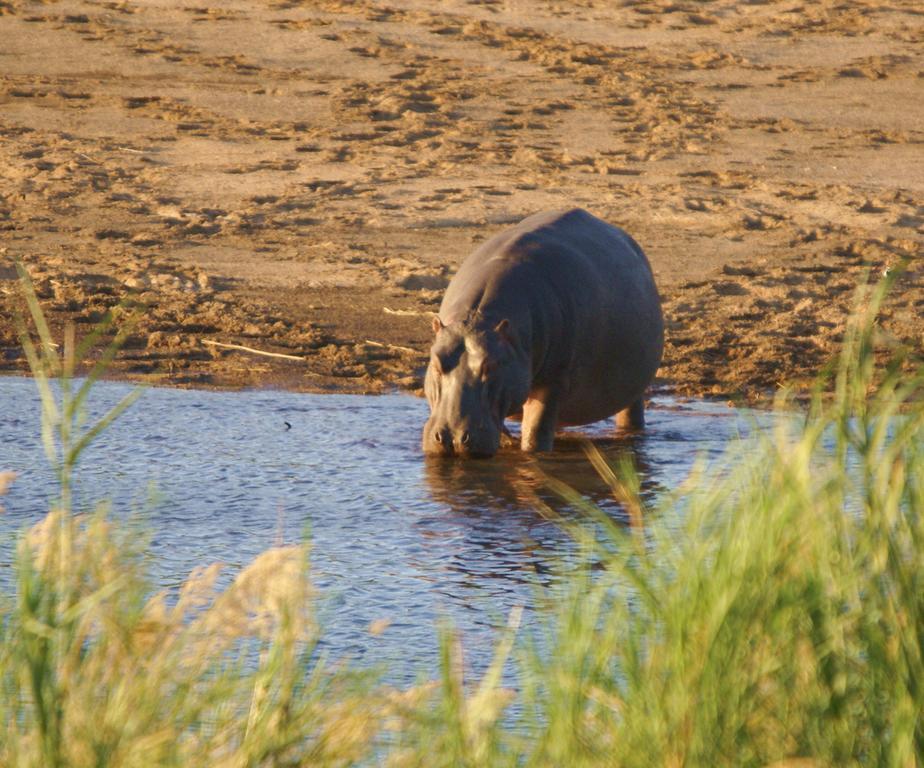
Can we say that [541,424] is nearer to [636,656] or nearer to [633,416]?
[633,416]

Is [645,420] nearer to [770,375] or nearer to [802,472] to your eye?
[770,375]

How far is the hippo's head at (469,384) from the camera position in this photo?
7.22 m

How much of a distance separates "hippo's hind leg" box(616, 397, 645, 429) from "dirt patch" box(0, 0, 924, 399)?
2.81 feet

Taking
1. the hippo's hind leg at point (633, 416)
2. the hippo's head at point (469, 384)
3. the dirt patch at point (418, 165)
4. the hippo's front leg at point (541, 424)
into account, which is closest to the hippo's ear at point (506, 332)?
the hippo's head at point (469, 384)

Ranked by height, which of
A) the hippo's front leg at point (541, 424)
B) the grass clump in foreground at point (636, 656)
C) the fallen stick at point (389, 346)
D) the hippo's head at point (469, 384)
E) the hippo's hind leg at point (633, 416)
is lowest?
the fallen stick at point (389, 346)

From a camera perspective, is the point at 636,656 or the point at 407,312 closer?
the point at 636,656

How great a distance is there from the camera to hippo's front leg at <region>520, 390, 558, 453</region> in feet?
25.4

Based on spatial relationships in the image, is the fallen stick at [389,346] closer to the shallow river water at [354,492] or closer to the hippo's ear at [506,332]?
the shallow river water at [354,492]

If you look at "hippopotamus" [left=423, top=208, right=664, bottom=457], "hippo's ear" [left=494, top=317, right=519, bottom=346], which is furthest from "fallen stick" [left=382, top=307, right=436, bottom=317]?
"hippo's ear" [left=494, top=317, right=519, bottom=346]

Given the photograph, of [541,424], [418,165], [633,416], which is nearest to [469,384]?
Result: [541,424]

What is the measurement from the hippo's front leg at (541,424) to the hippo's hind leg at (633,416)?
696 millimetres

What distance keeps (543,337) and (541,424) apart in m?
0.41

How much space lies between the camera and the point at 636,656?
292 cm

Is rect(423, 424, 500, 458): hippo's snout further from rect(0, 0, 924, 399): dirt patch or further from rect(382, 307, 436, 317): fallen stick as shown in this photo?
rect(382, 307, 436, 317): fallen stick
